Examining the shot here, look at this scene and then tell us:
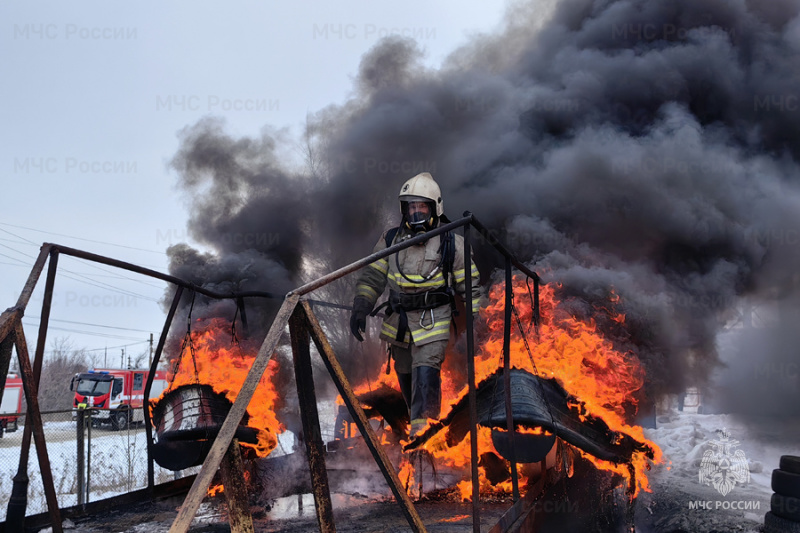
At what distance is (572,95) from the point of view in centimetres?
952

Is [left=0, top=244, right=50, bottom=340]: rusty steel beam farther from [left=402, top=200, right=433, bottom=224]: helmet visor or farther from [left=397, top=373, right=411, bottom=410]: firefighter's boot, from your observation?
[left=397, top=373, right=411, bottom=410]: firefighter's boot

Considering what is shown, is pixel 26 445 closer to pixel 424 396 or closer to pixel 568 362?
pixel 424 396

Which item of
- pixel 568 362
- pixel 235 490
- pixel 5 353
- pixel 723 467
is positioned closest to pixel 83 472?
pixel 5 353

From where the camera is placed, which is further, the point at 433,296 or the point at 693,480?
the point at 693,480

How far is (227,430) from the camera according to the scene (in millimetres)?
2109

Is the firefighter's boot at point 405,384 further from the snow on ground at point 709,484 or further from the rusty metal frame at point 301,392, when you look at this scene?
the snow on ground at point 709,484

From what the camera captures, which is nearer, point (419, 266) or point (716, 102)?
point (419, 266)

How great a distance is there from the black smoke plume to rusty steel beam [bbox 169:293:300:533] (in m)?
4.66

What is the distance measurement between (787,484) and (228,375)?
5719 millimetres

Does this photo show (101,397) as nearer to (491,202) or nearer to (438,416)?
(491,202)

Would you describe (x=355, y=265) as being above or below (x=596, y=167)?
below

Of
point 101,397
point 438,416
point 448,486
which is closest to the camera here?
point 438,416

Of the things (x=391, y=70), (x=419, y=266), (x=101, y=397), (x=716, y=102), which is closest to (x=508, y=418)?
(x=419, y=266)

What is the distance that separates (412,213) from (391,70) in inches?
298
